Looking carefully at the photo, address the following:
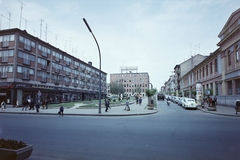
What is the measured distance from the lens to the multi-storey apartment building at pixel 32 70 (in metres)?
29.8

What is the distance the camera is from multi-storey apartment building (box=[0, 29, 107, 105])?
2983cm

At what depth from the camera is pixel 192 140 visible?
273 inches

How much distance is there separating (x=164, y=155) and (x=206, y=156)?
1.29 metres

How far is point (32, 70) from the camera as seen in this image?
112 ft

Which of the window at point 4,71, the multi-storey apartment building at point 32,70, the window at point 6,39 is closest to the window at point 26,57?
the multi-storey apartment building at point 32,70

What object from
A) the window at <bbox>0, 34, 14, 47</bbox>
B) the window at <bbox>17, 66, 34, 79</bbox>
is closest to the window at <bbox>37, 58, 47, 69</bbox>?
the window at <bbox>17, 66, 34, 79</bbox>

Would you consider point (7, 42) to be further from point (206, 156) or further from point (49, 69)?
point (206, 156)

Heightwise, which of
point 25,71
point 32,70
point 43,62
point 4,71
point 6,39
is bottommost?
point 4,71

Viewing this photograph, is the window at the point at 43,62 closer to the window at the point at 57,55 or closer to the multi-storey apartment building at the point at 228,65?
the window at the point at 57,55

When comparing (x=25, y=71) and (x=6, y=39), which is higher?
(x=6, y=39)

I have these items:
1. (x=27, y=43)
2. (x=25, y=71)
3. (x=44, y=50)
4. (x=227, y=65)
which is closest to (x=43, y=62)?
(x=44, y=50)

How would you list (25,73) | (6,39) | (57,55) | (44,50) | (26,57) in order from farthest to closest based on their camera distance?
1. (57,55)
2. (44,50)
3. (26,57)
4. (25,73)
5. (6,39)

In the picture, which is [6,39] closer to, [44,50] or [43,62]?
[44,50]

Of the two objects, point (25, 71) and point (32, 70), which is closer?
point (25, 71)
